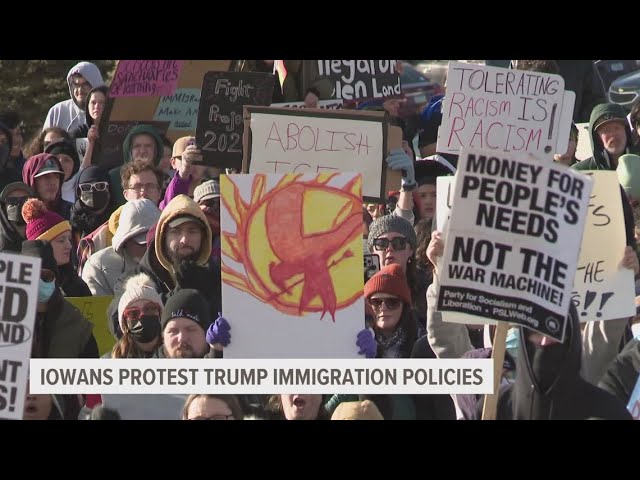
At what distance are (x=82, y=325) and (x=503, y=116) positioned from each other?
2.50 meters

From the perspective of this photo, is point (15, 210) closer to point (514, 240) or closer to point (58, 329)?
A: point (58, 329)

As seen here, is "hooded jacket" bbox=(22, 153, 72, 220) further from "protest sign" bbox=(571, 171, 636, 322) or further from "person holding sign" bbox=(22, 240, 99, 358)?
"protest sign" bbox=(571, 171, 636, 322)

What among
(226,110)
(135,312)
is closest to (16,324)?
(135,312)

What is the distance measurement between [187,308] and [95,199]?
202cm

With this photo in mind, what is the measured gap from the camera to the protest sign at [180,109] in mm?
10914

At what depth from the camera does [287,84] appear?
1050cm

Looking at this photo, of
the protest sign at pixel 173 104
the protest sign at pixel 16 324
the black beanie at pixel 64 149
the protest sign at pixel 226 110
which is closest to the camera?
the protest sign at pixel 16 324

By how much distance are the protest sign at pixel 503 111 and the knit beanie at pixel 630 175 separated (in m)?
0.34

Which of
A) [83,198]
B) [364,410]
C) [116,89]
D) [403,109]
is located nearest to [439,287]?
[364,410]

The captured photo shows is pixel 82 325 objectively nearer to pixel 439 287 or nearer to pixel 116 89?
pixel 439 287

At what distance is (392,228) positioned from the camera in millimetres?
8266

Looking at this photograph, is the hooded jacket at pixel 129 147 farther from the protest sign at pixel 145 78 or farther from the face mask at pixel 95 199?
the protest sign at pixel 145 78

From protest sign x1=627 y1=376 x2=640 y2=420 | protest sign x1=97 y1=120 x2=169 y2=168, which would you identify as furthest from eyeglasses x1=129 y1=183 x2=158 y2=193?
protest sign x1=627 y1=376 x2=640 y2=420

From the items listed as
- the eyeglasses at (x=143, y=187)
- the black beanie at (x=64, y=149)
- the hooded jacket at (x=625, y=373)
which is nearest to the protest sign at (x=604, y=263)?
the hooded jacket at (x=625, y=373)
